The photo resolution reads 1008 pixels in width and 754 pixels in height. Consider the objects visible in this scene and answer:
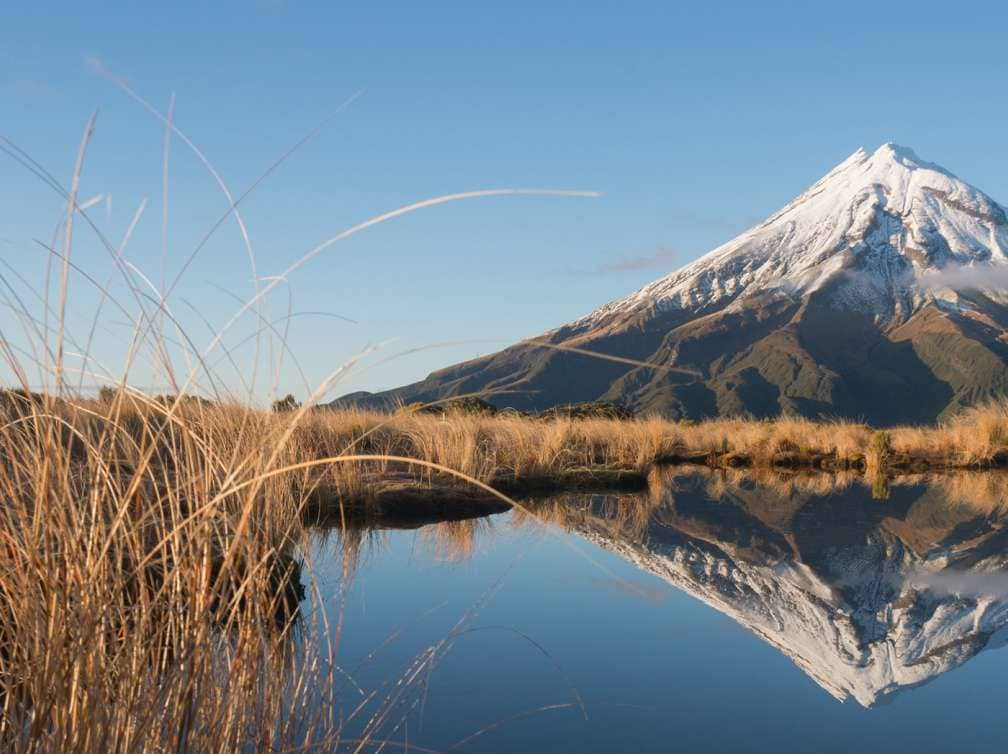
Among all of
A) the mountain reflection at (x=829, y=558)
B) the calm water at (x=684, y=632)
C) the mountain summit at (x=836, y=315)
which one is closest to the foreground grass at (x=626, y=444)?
the mountain reflection at (x=829, y=558)

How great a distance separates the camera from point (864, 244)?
179 metres

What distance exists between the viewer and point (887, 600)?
5.20 m

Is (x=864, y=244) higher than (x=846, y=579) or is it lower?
higher

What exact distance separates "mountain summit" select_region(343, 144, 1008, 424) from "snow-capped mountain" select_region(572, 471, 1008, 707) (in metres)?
121

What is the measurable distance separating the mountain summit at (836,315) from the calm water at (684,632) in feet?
400

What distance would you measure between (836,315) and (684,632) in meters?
190

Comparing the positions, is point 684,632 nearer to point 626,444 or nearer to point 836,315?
point 626,444

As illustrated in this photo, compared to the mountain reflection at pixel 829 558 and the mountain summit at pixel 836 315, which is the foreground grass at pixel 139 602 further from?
the mountain summit at pixel 836 315

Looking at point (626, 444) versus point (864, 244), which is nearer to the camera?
point (626, 444)

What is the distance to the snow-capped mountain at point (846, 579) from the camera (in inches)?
164

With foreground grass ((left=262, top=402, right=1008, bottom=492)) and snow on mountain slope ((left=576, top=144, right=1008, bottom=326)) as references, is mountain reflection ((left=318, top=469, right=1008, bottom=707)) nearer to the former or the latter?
foreground grass ((left=262, top=402, right=1008, bottom=492))

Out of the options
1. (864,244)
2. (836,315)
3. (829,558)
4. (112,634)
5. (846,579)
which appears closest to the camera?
(112,634)

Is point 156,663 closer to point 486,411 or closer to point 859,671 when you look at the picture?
point 859,671

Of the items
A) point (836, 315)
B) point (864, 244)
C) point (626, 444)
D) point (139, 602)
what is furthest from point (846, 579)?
point (836, 315)
